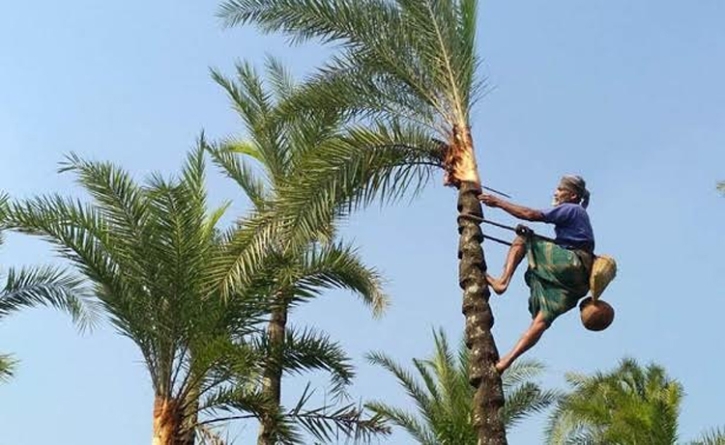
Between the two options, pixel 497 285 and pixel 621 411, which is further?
pixel 621 411

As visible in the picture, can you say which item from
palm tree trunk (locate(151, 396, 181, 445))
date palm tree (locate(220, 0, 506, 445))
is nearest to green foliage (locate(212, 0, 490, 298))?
date palm tree (locate(220, 0, 506, 445))

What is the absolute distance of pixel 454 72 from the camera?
30.4ft

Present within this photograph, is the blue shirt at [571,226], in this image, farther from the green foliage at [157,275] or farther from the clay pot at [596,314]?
the green foliage at [157,275]

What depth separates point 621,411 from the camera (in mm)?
17188

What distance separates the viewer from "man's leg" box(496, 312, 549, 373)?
7375 mm

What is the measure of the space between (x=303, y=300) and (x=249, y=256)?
3.55 metres

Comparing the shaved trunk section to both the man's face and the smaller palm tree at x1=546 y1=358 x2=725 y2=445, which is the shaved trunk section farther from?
the smaller palm tree at x1=546 y1=358 x2=725 y2=445

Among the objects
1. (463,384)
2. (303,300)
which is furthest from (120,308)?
(463,384)

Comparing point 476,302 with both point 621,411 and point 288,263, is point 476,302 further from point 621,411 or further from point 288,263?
point 621,411

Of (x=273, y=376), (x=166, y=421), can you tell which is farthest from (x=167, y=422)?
→ (x=273, y=376)

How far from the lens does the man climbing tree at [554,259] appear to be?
24.2 feet

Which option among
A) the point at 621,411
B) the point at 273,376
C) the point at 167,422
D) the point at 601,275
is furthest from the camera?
the point at 621,411

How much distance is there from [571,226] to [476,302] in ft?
2.98

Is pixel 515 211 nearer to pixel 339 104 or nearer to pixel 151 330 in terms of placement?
pixel 339 104
